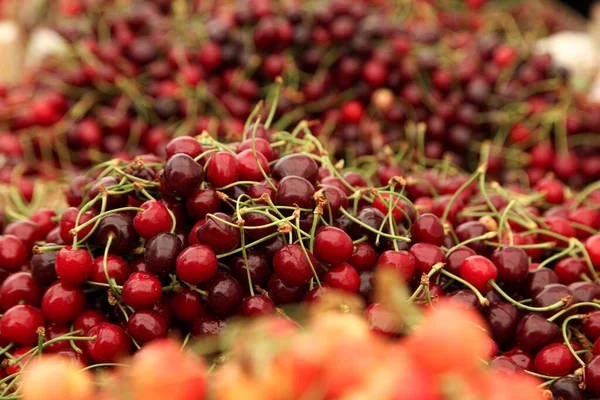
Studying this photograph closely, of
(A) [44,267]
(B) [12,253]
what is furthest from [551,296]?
(B) [12,253]

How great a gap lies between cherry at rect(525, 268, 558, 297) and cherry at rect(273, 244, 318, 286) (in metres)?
0.43

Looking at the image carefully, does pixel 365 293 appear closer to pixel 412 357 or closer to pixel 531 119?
pixel 412 357

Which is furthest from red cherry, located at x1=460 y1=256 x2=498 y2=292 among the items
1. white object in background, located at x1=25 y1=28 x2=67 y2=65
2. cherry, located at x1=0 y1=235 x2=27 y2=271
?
white object in background, located at x1=25 y1=28 x2=67 y2=65

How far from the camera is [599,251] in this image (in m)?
1.17

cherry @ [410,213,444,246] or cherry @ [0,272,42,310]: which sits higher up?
cherry @ [410,213,444,246]

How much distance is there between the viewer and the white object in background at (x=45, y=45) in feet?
7.52

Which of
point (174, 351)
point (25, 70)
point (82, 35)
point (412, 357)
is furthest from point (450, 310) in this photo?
point (25, 70)

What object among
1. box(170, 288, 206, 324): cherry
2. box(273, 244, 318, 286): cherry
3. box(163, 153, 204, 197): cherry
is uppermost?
box(163, 153, 204, 197): cherry

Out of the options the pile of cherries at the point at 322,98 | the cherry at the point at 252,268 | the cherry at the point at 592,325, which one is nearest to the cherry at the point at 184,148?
the cherry at the point at 252,268

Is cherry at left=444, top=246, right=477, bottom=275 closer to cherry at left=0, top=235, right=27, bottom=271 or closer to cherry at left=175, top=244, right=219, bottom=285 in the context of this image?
cherry at left=175, top=244, right=219, bottom=285

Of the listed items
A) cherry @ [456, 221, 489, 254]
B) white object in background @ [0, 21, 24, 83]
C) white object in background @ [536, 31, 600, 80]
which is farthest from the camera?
white object in background @ [0, 21, 24, 83]

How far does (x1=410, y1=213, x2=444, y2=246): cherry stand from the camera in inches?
40.4

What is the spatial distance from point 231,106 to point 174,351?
1.56 m

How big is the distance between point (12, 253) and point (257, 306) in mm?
539
